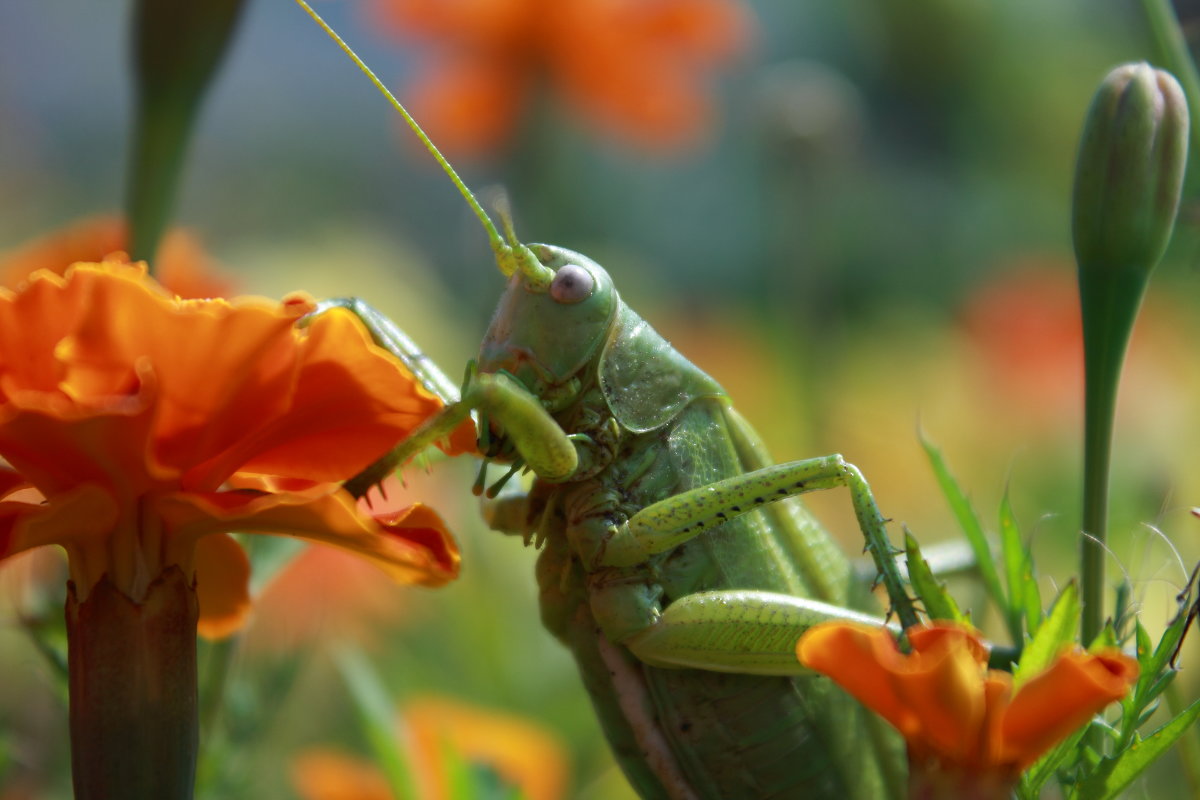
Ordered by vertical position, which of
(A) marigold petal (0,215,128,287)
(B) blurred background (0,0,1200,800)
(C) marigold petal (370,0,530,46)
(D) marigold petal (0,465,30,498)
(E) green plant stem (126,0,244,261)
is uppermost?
(C) marigold petal (370,0,530,46)

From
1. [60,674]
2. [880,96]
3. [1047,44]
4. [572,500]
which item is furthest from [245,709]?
[880,96]

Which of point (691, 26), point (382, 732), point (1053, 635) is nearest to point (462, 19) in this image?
point (691, 26)

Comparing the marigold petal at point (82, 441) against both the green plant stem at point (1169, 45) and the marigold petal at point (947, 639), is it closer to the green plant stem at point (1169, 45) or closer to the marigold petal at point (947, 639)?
the marigold petal at point (947, 639)

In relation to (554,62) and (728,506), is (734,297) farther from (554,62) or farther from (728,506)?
(728,506)

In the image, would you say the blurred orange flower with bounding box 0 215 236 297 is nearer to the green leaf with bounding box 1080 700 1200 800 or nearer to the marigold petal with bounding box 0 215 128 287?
the marigold petal with bounding box 0 215 128 287

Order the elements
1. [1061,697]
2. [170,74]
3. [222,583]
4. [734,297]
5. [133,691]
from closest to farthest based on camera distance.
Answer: [1061,697]
[133,691]
[222,583]
[170,74]
[734,297]

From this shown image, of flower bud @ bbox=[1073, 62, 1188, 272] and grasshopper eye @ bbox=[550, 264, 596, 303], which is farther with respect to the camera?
grasshopper eye @ bbox=[550, 264, 596, 303]

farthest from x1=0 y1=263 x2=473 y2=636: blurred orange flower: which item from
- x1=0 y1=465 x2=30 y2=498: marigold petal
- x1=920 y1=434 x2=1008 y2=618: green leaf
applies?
x1=920 y1=434 x2=1008 y2=618: green leaf
